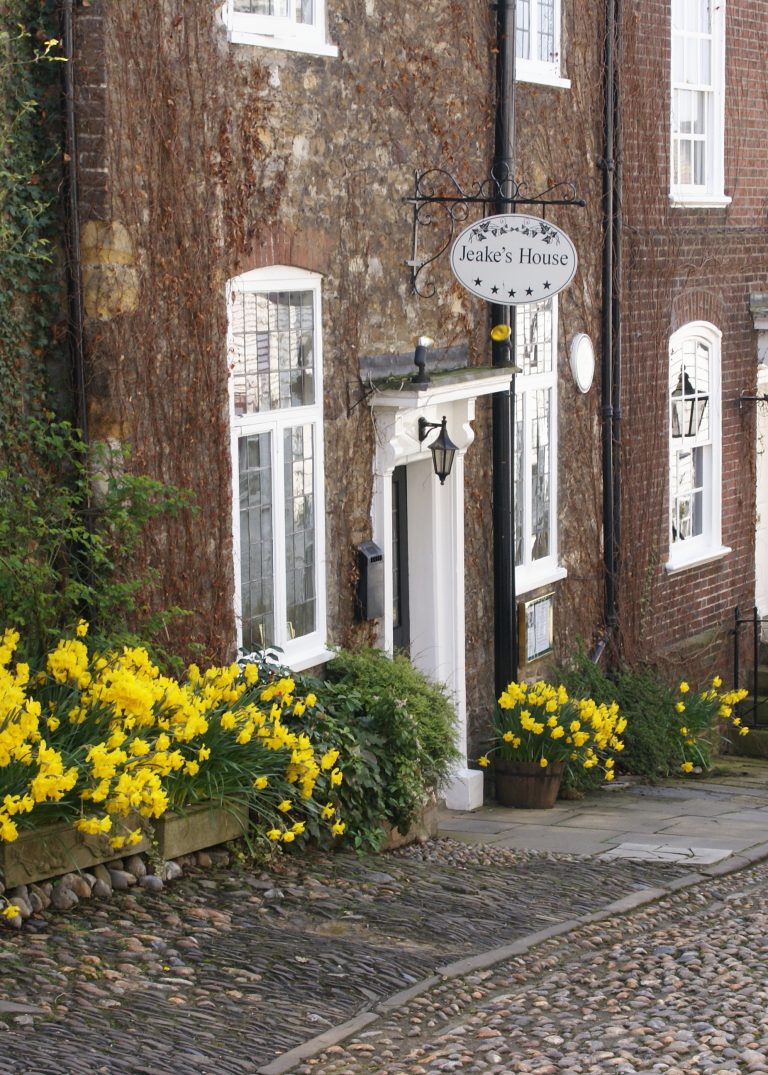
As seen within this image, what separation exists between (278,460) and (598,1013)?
4.08m

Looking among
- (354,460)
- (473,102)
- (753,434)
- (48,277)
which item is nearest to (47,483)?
(48,277)

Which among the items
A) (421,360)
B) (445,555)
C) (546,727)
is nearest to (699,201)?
(445,555)

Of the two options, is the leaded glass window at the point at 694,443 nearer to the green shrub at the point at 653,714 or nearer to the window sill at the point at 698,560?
the window sill at the point at 698,560

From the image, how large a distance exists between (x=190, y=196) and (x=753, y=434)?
8.83 meters

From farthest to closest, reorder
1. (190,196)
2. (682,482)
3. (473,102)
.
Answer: (682,482), (473,102), (190,196)

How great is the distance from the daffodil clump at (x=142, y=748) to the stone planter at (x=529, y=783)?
3.08m

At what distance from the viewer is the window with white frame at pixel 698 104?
14.7 m

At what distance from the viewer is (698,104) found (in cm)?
1509

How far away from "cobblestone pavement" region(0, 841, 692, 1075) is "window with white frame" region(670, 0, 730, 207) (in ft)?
26.3

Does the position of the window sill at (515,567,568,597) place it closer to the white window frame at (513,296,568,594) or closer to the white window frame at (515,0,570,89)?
the white window frame at (513,296,568,594)

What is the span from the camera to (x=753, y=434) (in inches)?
637

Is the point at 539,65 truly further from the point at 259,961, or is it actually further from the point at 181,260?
the point at 259,961

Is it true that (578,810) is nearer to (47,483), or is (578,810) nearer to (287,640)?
(287,640)

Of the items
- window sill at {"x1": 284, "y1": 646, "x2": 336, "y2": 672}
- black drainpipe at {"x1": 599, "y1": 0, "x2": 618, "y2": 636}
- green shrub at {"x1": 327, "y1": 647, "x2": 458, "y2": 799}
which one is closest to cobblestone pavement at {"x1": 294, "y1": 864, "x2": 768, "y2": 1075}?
green shrub at {"x1": 327, "y1": 647, "x2": 458, "y2": 799}
